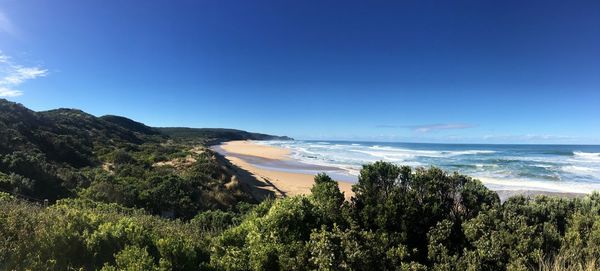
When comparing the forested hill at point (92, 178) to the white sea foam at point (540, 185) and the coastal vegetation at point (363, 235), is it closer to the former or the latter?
the coastal vegetation at point (363, 235)

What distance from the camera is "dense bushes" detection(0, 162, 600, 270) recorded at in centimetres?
402

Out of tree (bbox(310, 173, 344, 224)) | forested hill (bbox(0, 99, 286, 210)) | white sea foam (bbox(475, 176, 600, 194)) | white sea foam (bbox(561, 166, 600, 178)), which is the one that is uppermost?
tree (bbox(310, 173, 344, 224))

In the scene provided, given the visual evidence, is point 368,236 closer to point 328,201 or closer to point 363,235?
point 363,235

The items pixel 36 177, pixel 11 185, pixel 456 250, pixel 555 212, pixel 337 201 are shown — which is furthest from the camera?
pixel 36 177

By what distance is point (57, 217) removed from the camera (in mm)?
4652

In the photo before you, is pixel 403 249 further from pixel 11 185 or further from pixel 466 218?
pixel 11 185

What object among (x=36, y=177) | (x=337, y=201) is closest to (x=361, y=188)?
(x=337, y=201)

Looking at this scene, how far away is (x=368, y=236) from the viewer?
4.40 metres

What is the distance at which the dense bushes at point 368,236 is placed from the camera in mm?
4023

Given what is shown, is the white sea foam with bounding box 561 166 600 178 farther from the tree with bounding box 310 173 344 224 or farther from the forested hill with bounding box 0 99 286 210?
the tree with bounding box 310 173 344 224

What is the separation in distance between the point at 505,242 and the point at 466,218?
0.69m

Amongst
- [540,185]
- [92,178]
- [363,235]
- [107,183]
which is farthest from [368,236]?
[540,185]

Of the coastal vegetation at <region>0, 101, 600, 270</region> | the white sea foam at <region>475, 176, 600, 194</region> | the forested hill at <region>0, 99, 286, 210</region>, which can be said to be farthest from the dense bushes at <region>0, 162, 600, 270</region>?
the white sea foam at <region>475, 176, 600, 194</region>

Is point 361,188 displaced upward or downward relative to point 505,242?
upward
